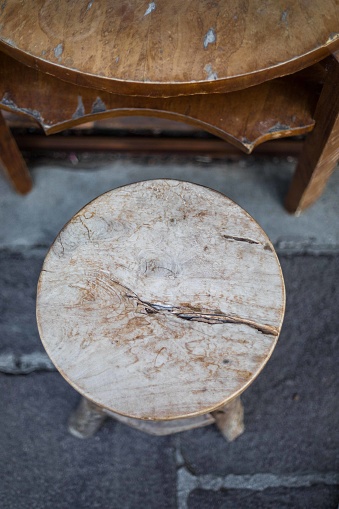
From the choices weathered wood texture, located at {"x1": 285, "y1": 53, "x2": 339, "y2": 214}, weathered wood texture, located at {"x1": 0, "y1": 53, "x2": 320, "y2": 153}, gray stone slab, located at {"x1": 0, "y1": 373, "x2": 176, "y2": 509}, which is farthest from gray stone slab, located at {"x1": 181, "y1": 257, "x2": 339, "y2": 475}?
weathered wood texture, located at {"x1": 0, "y1": 53, "x2": 320, "y2": 153}

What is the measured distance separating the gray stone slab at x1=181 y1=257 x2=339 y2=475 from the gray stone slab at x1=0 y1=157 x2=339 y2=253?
0.17 metres

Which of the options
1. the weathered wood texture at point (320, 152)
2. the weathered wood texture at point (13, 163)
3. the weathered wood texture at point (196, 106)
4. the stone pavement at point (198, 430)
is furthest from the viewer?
the weathered wood texture at point (13, 163)

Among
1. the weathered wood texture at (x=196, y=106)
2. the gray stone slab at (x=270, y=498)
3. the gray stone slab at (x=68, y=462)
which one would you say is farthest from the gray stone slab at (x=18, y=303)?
the gray stone slab at (x=270, y=498)

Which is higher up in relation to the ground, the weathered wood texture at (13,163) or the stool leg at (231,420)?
the weathered wood texture at (13,163)

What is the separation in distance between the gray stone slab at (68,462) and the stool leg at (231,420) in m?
0.22

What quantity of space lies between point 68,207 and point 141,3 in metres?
1.13

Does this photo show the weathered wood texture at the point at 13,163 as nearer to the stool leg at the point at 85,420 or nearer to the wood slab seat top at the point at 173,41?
the wood slab seat top at the point at 173,41

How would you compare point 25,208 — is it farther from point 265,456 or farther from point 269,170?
point 265,456

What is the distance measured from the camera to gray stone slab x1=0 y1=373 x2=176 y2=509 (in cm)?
191

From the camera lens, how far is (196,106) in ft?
5.65

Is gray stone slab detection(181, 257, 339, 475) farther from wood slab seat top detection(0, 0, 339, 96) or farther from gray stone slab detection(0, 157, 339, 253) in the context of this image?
wood slab seat top detection(0, 0, 339, 96)

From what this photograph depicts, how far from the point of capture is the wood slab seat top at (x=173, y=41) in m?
1.34

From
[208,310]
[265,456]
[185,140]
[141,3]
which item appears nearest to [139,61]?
[141,3]

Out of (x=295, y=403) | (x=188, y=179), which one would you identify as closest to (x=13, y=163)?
(x=188, y=179)
